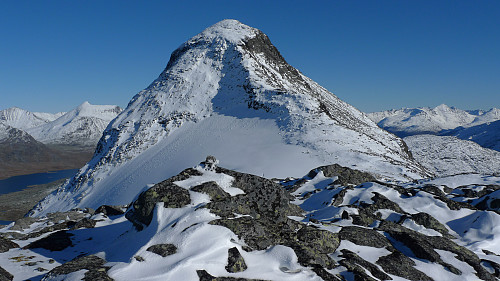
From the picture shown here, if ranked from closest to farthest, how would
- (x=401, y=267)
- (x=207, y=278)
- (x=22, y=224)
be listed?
(x=207, y=278), (x=401, y=267), (x=22, y=224)

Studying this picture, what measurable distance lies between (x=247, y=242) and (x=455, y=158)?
312 feet

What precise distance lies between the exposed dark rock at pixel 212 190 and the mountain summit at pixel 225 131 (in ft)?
98.3

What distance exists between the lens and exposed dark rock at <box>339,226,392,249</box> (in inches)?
499

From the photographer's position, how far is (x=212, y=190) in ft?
43.0

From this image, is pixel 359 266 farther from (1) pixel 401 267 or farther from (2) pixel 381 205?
(2) pixel 381 205

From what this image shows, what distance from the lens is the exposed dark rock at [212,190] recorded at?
12.9 meters

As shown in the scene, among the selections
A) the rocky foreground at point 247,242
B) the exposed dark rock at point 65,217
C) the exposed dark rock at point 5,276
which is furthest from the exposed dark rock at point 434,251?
the exposed dark rock at point 65,217

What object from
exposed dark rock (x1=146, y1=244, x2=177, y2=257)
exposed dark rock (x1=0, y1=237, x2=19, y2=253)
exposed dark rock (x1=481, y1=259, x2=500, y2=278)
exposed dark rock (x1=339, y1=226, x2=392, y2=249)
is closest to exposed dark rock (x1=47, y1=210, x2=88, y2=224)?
exposed dark rock (x1=0, y1=237, x2=19, y2=253)

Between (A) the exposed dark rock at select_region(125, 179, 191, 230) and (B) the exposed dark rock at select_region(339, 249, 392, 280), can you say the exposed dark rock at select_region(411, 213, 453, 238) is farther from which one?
(A) the exposed dark rock at select_region(125, 179, 191, 230)

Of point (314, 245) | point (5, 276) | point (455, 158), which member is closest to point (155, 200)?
point (5, 276)

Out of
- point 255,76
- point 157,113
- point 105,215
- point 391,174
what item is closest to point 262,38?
point 255,76

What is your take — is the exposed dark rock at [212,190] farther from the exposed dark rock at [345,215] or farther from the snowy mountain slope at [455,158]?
the snowy mountain slope at [455,158]

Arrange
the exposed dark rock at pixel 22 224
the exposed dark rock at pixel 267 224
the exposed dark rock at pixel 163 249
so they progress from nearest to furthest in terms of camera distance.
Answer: the exposed dark rock at pixel 163 249
the exposed dark rock at pixel 267 224
the exposed dark rock at pixel 22 224

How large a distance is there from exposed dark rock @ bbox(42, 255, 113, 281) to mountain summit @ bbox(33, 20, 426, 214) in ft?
111
